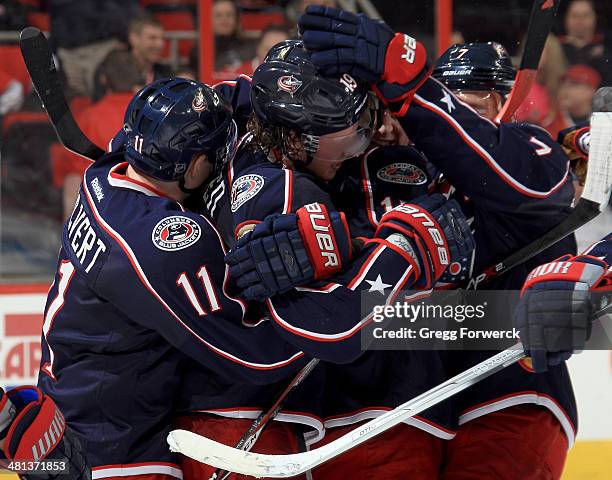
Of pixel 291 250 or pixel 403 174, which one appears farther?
pixel 403 174

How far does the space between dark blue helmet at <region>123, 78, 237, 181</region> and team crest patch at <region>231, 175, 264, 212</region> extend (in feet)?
0.44

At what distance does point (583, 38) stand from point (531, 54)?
5.29ft

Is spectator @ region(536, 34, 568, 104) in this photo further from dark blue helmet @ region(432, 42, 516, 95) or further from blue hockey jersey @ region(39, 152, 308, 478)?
blue hockey jersey @ region(39, 152, 308, 478)

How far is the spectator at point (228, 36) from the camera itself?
467 centimetres

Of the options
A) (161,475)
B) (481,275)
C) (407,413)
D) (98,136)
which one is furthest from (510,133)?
(98,136)

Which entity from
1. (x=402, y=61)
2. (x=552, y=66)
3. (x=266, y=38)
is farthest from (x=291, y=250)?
(x=266, y=38)

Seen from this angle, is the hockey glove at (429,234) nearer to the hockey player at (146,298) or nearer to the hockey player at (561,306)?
the hockey player at (561,306)

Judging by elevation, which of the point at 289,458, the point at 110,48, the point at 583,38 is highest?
the point at 583,38

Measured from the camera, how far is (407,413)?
6.97 feet

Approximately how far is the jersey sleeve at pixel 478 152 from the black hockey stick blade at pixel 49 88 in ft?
3.37

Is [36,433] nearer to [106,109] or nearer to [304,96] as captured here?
[304,96]

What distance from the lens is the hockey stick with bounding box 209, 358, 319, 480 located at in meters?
2.23

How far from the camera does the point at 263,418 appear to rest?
2.26 m

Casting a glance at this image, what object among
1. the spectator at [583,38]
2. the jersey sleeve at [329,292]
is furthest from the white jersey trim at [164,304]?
the spectator at [583,38]
